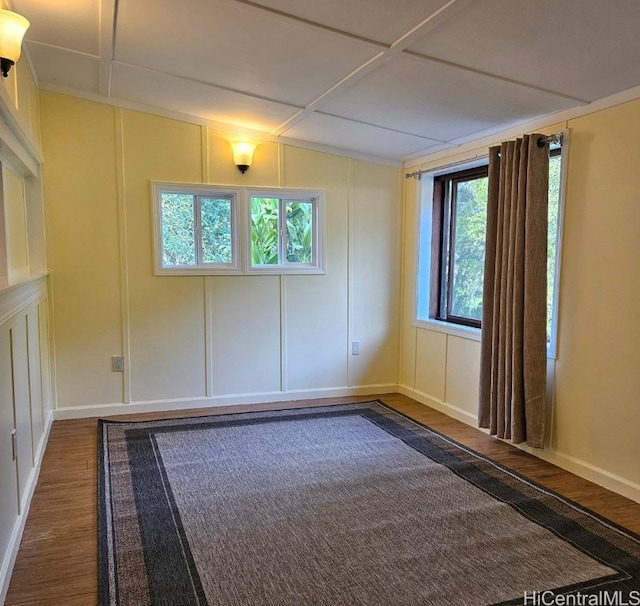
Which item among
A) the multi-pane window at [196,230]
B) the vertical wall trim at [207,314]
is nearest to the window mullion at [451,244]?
the multi-pane window at [196,230]

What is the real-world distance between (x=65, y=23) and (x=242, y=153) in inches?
64.1

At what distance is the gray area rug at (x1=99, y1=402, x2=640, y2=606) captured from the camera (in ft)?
6.42

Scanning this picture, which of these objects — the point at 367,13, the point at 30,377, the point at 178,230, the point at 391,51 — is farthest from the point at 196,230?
the point at 367,13

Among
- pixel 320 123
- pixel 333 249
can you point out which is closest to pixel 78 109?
pixel 320 123

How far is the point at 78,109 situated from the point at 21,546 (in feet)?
9.81

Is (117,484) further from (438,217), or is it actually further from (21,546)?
(438,217)

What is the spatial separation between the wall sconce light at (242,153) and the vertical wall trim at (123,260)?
2.82 ft

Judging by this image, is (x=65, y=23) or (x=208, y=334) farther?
(x=208, y=334)

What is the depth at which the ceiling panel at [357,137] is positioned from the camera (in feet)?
12.5

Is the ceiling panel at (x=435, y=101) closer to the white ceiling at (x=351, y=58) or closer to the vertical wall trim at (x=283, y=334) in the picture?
the white ceiling at (x=351, y=58)

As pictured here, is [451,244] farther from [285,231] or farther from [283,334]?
[283,334]

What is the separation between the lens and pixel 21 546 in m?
2.25

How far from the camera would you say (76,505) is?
262 centimetres

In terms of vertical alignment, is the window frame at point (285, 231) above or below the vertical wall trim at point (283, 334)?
above
